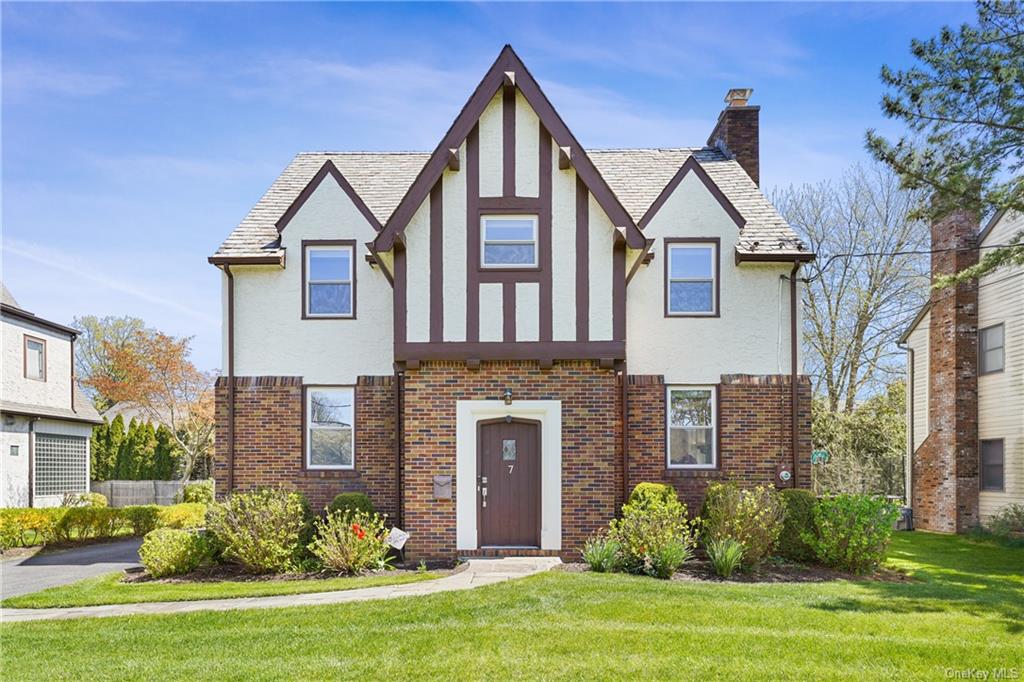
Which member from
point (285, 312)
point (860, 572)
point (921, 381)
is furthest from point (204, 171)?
point (921, 381)

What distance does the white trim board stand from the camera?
546 inches

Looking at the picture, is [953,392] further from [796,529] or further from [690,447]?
[796,529]

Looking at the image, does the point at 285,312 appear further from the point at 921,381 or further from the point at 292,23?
the point at 921,381

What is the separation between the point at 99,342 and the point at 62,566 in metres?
36.9

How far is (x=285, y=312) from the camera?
1614 cm

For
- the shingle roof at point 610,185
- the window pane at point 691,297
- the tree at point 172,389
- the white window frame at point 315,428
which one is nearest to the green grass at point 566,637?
the white window frame at point 315,428

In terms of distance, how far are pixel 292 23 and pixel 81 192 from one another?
24.8ft

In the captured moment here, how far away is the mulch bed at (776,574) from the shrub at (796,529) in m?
0.21

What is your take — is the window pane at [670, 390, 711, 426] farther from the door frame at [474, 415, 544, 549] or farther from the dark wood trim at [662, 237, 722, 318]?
the door frame at [474, 415, 544, 549]

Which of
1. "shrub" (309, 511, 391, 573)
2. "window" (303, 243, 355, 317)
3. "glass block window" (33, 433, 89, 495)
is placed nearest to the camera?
"shrub" (309, 511, 391, 573)

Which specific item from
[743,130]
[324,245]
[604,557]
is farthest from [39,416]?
[743,130]

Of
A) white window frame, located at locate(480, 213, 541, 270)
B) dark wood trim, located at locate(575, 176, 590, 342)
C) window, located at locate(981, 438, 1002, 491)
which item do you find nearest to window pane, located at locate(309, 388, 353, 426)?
white window frame, located at locate(480, 213, 541, 270)

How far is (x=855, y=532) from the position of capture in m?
13.1

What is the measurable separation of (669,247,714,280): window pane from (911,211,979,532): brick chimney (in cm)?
816
